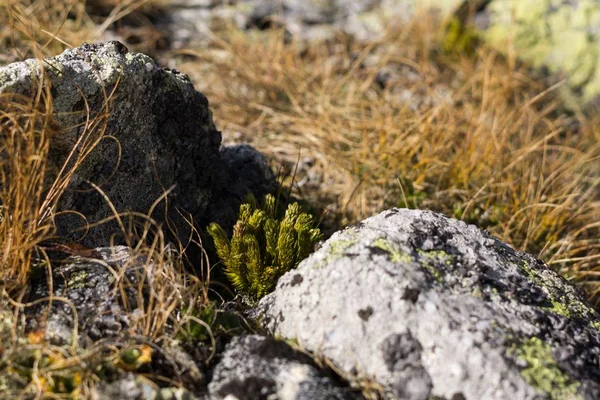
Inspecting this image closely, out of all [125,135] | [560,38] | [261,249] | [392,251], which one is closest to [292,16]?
[560,38]

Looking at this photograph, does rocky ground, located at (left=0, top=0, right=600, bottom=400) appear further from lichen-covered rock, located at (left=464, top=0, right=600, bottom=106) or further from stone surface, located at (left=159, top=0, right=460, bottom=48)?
lichen-covered rock, located at (left=464, top=0, right=600, bottom=106)

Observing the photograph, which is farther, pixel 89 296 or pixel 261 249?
pixel 261 249

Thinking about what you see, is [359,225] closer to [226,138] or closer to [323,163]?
[323,163]

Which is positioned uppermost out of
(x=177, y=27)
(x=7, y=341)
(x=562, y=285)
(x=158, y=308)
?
(x=177, y=27)

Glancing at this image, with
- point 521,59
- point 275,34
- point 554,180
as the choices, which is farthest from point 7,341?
point 521,59

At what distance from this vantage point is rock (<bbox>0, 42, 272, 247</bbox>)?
301cm

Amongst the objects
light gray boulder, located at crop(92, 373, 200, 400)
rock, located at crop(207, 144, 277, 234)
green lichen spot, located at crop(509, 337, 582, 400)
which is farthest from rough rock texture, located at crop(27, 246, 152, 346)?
green lichen spot, located at crop(509, 337, 582, 400)

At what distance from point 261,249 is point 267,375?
36.5 inches

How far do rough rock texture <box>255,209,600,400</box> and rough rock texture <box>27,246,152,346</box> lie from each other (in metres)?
0.61

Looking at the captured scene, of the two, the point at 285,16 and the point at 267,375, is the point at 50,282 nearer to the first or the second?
the point at 267,375

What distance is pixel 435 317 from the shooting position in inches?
98.5

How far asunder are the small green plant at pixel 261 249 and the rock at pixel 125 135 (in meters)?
0.34

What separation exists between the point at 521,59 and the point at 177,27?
3627 mm

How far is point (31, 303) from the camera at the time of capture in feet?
8.21
